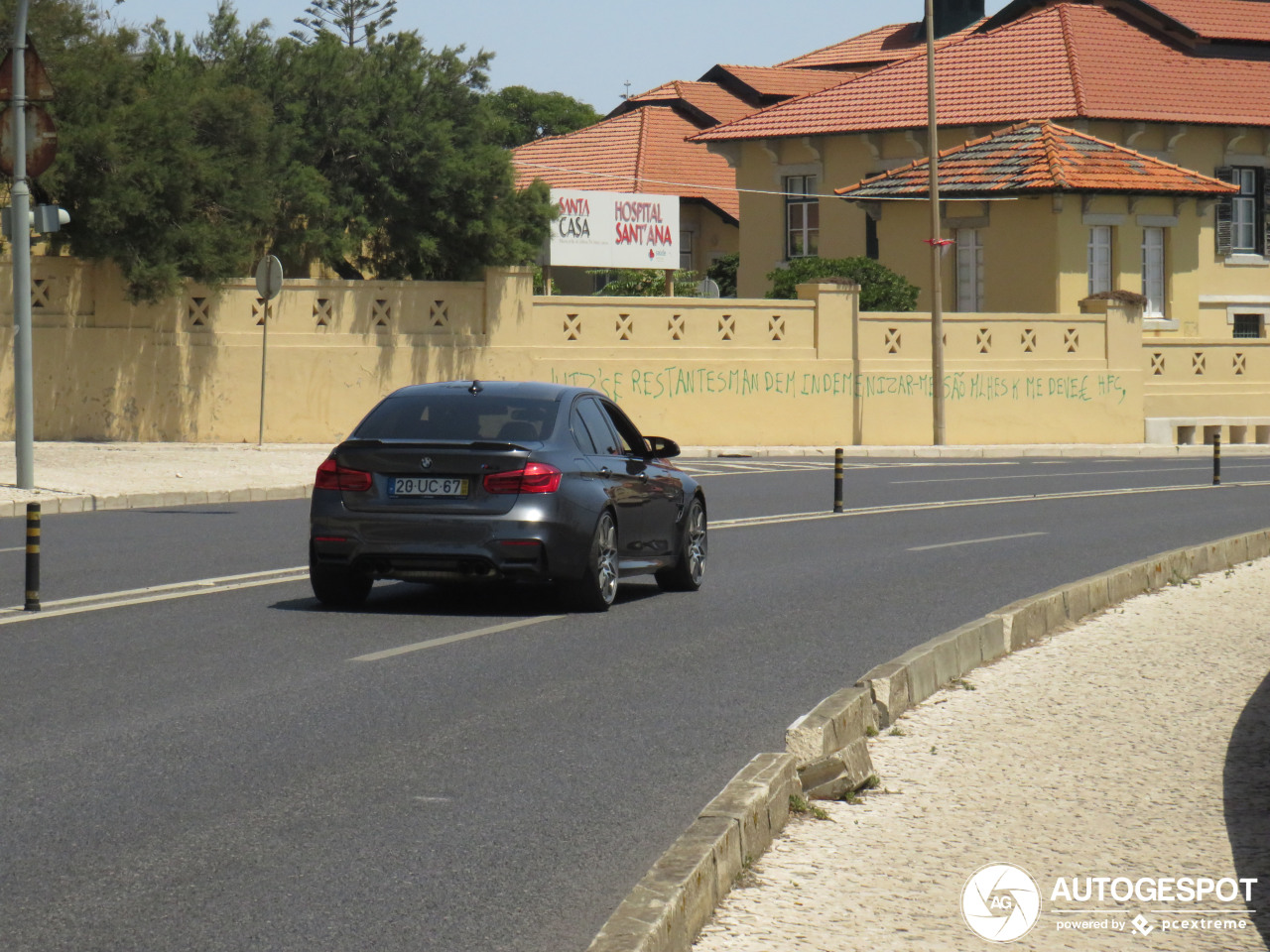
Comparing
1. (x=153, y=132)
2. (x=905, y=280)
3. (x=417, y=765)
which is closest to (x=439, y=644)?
(x=417, y=765)

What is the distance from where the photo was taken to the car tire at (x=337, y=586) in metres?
12.1

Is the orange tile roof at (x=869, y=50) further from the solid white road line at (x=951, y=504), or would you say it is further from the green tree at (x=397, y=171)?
the solid white road line at (x=951, y=504)

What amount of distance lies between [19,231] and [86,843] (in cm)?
1721

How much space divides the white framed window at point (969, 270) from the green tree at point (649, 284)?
9.72 m

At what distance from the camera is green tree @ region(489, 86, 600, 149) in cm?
9406

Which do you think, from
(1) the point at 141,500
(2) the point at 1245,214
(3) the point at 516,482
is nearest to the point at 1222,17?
(2) the point at 1245,214

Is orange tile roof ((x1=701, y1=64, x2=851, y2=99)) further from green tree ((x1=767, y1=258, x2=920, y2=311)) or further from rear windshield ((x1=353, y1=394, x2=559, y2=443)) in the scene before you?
rear windshield ((x1=353, y1=394, x2=559, y2=443))

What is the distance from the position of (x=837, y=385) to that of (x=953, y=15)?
3032 cm

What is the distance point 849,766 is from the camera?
697 centimetres

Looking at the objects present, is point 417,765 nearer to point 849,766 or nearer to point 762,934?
point 849,766

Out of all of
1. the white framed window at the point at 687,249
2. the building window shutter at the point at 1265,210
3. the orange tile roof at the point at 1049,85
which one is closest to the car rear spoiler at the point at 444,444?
the orange tile roof at the point at 1049,85

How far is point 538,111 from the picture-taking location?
3733 inches

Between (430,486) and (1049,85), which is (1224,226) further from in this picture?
(430,486)

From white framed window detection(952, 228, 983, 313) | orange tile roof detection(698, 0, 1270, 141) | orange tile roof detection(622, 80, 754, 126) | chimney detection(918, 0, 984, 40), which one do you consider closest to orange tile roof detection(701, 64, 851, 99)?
orange tile roof detection(622, 80, 754, 126)
